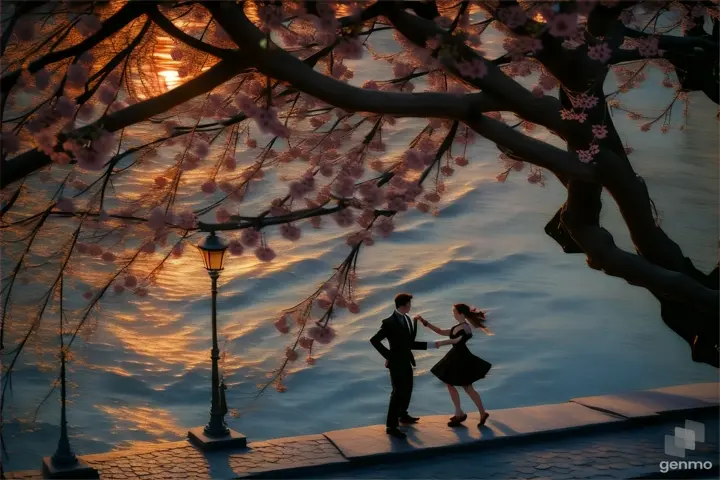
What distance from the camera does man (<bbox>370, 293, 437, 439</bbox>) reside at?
13187 millimetres

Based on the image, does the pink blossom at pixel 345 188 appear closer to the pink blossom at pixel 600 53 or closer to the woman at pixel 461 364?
the pink blossom at pixel 600 53

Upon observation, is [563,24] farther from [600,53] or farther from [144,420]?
[144,420]

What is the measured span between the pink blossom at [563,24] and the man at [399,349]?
6.61 meters

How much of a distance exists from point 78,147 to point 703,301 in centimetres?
467

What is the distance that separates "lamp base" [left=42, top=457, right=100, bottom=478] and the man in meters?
3.60

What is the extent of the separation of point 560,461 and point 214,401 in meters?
4.44

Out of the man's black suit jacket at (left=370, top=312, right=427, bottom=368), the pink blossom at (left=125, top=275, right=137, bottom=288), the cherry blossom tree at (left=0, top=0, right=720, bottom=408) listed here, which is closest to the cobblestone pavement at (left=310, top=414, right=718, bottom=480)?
the man's black suit jacket at (left=370, top=312, right=427, bottom=368)

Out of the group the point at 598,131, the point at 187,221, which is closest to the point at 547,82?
the point at 598,131

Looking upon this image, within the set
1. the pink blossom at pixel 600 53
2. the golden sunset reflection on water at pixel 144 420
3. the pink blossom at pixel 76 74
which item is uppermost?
the pink blossom at pixel 600 53

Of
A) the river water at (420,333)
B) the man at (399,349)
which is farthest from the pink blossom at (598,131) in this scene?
the river water at (420,333)

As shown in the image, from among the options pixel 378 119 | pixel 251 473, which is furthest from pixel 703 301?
pixel 251 473

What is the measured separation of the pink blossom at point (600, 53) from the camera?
25.0ft

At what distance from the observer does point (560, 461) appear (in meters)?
12.9

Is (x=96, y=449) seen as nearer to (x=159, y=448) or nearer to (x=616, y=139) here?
(x=159, y=448)
